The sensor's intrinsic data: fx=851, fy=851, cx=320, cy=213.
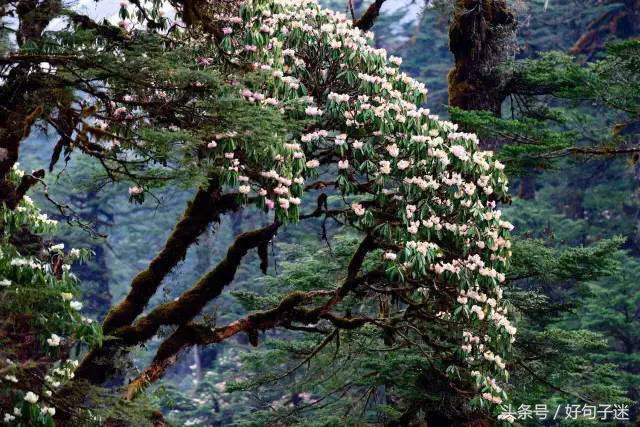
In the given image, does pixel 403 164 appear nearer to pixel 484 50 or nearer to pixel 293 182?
pixel 293 182

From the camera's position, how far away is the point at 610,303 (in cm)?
1981

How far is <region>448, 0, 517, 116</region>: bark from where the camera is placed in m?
10.7

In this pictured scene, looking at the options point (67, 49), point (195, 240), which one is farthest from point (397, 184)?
point (67, 49)

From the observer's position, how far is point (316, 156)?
26.7 ft

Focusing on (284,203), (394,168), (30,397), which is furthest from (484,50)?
(30,397)

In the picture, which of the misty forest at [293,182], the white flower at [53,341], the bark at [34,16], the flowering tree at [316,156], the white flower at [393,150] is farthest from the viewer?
the white flower at [393,150]

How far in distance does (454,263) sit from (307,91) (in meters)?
2.11

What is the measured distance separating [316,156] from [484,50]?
3738 mm

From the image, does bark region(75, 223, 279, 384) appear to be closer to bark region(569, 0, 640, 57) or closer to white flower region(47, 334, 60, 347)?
white flower region(47, 334, 60, 347)

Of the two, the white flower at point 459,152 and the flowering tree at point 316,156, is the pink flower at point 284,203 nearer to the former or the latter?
the flowering tree at point 316,156

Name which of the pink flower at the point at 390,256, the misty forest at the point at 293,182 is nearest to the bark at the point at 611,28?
the misty forest at the point at 293,182

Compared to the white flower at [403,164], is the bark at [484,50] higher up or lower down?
higher up

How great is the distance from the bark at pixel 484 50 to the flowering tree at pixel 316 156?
2.71m

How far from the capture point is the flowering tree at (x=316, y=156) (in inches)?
264
